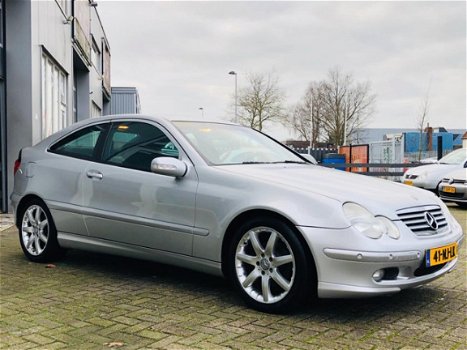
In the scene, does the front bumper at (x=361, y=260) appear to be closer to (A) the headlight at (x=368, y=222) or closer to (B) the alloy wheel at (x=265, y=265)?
(A) the headlight at (x=368, y=222)

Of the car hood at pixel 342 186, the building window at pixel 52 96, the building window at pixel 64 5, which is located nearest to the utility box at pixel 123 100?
the building window at pixel 64 5

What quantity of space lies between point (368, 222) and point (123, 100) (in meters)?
34.3

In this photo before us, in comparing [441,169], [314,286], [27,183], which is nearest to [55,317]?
[314,286]

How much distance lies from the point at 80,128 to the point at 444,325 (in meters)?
3.70

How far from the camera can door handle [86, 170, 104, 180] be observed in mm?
4777

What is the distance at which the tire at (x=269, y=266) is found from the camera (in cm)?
357

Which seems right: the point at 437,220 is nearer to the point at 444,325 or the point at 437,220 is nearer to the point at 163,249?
the point at 444,325

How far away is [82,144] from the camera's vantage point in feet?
17.0

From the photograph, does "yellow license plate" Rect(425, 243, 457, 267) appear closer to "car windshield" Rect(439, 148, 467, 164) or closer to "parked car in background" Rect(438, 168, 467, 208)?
"parked car in background" Rect(438, 168, 467, 208)

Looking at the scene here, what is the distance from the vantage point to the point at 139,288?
4.45 meters

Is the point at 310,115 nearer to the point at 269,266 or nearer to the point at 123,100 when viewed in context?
the point at 123,100

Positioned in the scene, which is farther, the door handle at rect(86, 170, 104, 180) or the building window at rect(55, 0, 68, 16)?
the building window at rect(55, 0, 68, 16)

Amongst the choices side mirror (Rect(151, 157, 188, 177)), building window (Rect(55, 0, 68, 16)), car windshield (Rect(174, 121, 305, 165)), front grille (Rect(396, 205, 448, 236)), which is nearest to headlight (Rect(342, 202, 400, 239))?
front grille (Rect(396, 205, 448, 236))

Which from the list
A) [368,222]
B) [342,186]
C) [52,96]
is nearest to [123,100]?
[52,96]
